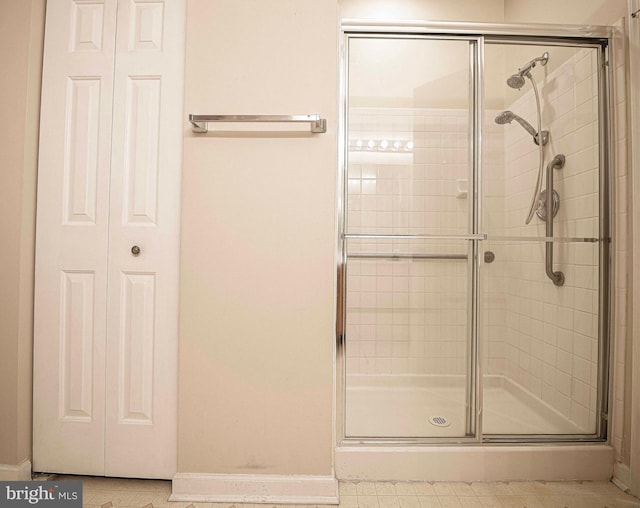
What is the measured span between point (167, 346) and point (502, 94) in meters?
1.69

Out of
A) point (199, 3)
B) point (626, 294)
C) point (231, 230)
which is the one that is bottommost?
point (626, 294)

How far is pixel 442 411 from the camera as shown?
137 cm

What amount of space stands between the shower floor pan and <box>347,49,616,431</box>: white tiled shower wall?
0.15ft

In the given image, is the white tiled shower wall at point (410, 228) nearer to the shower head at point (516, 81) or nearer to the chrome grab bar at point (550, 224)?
the shower head at point (516, 81)

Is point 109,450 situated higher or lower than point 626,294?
lower

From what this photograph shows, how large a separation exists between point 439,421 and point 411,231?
31.6 inches

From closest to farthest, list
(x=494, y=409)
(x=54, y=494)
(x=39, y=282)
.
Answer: (x=54, y=494)
(x=39, y=282)
(x=494, y=409)

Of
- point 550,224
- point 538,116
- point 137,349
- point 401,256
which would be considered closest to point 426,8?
point 538,116

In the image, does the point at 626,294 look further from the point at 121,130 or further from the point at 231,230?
the point at 121,130

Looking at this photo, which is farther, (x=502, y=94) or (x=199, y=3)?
(x=502, y=94)

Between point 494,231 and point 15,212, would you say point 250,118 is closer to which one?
point 15,212

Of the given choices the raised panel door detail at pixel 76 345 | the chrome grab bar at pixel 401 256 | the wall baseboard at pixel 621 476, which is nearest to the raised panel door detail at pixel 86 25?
the raised panel door detail at pixel 76 345

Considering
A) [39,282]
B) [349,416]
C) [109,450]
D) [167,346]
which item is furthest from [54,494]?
[349,416]

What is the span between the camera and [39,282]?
1240mm
